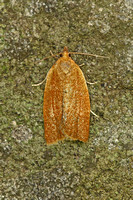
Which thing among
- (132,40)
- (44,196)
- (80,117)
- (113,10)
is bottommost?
(44,196)

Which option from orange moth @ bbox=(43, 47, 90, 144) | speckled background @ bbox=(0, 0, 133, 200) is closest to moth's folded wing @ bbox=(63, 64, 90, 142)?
orange moth @ bbox=(43, 47, 90, 144)

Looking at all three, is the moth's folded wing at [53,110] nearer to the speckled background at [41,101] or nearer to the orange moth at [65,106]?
the orange moth at [65,106]

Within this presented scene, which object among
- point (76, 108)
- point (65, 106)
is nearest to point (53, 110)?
point (65, 106)

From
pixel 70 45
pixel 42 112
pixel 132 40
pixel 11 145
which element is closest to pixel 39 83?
pixel 42 112

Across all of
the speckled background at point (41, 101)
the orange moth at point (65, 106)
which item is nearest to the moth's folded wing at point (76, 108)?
the orange moth at point (65, 106)

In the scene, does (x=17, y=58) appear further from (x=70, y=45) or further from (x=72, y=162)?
(x=72, y=162)
